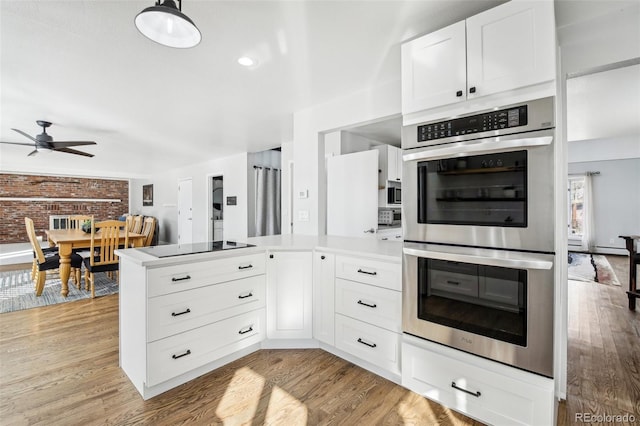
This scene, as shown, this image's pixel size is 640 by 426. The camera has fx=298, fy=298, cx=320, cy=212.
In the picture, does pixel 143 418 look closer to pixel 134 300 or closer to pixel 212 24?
pixel 134 300

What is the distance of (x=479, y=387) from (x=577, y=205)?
8.64 m

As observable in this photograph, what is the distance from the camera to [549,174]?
1.40m

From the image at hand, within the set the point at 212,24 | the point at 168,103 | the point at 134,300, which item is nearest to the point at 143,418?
the point at 134,300

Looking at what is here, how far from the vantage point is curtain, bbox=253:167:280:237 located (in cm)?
623

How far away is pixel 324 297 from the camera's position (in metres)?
2.38

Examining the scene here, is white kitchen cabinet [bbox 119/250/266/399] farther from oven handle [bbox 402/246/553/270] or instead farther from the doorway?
the doorway

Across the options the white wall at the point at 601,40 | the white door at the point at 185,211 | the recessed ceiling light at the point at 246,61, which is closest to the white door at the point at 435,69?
the white wall at the point at 601,40

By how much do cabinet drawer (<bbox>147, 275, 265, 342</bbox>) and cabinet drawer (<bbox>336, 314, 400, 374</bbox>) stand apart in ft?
2.27

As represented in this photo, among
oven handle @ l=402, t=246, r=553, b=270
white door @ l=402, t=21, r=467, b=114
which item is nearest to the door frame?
white door @ l=402, t=21, r=467, b=114

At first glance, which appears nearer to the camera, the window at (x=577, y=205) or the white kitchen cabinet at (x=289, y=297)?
the white kitchen cabinet at (x=289, y=297)

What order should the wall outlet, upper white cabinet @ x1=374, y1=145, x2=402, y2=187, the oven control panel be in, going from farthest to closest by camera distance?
1. upper white cabinet @ x1=374, y1=145, x2=402, y2=187
2. the wall outlet
3. the oven control panel

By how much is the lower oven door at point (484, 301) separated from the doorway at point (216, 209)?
236 inches

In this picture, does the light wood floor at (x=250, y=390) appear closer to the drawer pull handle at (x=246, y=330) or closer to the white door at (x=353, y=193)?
the drawer pull handle at (x=246, y=330)

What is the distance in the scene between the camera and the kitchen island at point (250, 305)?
1870 millimetres
